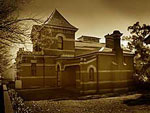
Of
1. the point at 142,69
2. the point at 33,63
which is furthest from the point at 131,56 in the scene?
the point at 33,63

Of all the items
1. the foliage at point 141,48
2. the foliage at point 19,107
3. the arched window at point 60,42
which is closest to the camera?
the foliage at point 19,107

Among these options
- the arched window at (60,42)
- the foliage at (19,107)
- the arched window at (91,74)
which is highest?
the arched window at (60,42)

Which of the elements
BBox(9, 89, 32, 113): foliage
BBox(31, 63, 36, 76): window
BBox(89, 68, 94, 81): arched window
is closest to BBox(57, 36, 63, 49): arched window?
BBox(31, 63, 36, 76): window

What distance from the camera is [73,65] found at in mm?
21344

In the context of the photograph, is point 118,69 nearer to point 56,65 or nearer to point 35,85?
point 56,65

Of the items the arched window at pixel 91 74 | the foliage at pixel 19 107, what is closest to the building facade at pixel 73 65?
the arched window at pixel 91 74

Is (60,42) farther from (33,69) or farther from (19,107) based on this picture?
(19,107)

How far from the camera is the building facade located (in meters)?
20.0

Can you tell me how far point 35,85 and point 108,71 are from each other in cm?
1050

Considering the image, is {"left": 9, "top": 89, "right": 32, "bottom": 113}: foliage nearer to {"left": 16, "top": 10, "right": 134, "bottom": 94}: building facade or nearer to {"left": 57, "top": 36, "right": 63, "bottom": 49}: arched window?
{"left": 16, "top": 10, "right": 134, "bottom": 94}: building facade

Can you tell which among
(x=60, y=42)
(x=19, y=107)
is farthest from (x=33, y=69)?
(x=19, y=107)

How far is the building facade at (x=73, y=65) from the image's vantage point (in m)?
20.0

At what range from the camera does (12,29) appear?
5.21 meters

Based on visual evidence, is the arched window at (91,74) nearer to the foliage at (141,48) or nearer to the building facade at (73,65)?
the building facade at (73,65)
